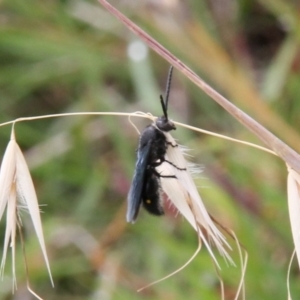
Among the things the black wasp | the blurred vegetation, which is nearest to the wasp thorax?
the black wasp

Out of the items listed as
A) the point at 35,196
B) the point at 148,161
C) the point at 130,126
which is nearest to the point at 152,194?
the point at 148,161

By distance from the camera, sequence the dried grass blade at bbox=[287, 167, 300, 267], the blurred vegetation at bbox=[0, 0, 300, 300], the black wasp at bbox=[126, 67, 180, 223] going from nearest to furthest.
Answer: the dried grass blade at bbox=[287, 167, 300, 267]
the black wasp at bbox=[126, 67, 180, 223]
the blurred vegetation at bbox=[0, 0, 300, 300]

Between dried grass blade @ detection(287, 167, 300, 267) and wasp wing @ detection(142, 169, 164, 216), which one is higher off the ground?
dried grass blade @ detection(287, 167, 300, 267)

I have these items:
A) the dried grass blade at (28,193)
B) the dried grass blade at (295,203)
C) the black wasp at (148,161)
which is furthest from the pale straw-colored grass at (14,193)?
the dried grass blade at (295,203)

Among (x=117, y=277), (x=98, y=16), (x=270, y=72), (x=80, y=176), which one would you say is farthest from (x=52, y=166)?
(x=270, y=72)

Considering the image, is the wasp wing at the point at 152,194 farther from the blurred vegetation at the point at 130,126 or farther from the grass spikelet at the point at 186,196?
the blurred vegetation at the point at 130,126

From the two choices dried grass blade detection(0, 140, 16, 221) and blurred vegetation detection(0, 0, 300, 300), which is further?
blurred vegetation detection(0, 0, 300, 300)

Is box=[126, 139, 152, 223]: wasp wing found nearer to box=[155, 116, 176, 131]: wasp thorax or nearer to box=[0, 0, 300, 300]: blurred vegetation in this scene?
box=[155, 116, 176, 131]: wasp thorax

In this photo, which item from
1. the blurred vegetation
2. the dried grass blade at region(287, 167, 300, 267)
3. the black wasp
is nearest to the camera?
the dried grass blade at region(287, 167, 300, 267)
